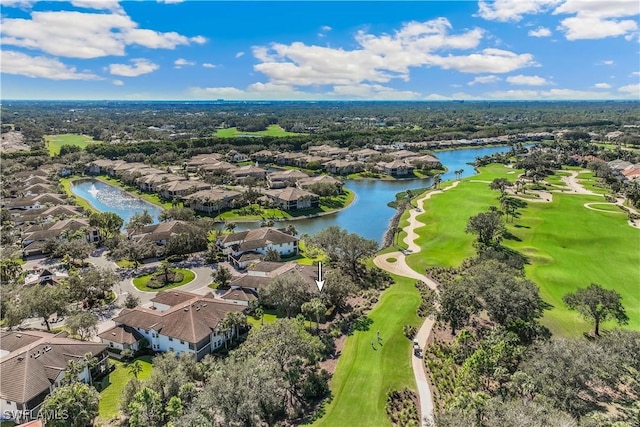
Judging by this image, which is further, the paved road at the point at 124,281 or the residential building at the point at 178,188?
the residential building at the point at 178,188

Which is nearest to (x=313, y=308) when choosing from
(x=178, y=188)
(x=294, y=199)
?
(x=294, y=199)

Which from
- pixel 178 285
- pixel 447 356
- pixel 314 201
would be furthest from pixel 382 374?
pixel 314 201

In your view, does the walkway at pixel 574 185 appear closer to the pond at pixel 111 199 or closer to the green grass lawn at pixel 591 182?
the green grass lawn at pixel 591 182

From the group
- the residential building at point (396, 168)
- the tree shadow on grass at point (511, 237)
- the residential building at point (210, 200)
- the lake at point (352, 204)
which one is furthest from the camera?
the residential building at point (396, 168)

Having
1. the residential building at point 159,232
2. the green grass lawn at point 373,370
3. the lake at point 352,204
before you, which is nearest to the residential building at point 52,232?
the residential building at point 159,232

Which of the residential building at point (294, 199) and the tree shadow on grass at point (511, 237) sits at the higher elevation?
the residential building at point (294, 199)

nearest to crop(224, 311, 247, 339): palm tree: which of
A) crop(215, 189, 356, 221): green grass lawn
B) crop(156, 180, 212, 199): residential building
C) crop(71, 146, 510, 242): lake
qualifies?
crop(71, 146, 510, 242): lake

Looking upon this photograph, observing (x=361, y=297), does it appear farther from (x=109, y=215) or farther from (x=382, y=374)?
(x=109, y=215)

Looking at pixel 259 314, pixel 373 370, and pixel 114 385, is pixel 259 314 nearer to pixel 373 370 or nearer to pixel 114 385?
A: pixel 373 370

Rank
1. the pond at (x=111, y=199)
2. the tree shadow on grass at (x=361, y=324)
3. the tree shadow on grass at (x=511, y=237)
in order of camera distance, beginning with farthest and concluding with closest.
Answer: the pond at (x=111, y=199) → the tree shadow on grass at (x=511, y=237) → the tree shadow on grass at (x=361, y=324)
